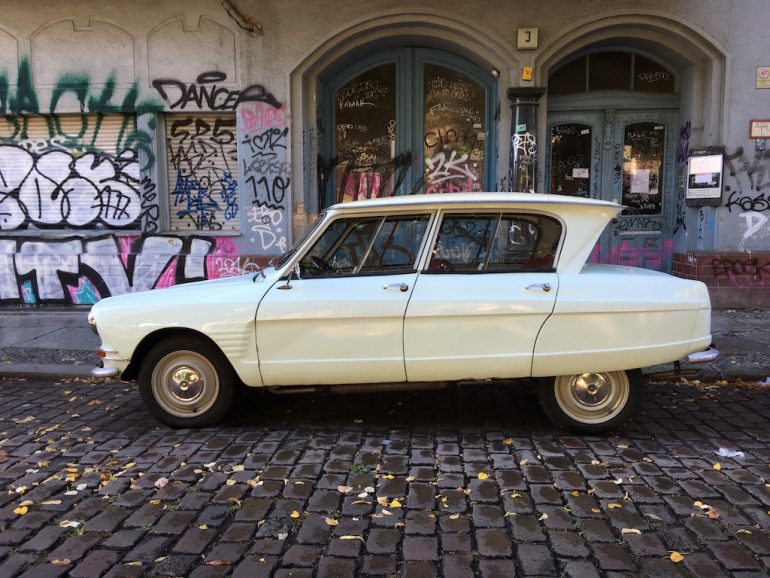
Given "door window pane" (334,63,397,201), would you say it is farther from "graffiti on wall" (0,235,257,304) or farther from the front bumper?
the front bumper

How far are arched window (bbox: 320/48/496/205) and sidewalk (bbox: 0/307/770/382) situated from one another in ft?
13.3

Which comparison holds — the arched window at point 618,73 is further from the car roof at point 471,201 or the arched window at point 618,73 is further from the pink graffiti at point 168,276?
the pink graffiti at point 168,276

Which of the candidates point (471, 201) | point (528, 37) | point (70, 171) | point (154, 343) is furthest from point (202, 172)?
point (471, 201)

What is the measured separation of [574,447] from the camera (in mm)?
4082

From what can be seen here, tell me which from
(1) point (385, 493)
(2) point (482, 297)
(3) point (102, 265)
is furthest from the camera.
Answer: (3) point (102, 265)

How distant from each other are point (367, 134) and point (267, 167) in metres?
1.75

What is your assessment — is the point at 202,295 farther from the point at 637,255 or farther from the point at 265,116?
the point at 637,255

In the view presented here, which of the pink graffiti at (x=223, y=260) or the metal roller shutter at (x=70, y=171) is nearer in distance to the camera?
the pink graffiti at (x=223, y=260)

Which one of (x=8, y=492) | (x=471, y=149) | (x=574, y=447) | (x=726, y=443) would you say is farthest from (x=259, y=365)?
(x=471, y=149)

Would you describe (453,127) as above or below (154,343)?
above

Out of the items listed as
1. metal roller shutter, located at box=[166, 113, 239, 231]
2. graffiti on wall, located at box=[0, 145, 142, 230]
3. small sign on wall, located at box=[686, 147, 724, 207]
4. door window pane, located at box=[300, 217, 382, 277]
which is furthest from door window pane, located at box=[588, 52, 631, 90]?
graffiti on wall, located at box=[0, 145, 142, 230]

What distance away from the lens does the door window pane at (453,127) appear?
9.33 metres

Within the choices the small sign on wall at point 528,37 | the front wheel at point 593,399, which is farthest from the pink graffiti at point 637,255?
the front wheel at point 593,399

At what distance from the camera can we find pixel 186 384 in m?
4.48
